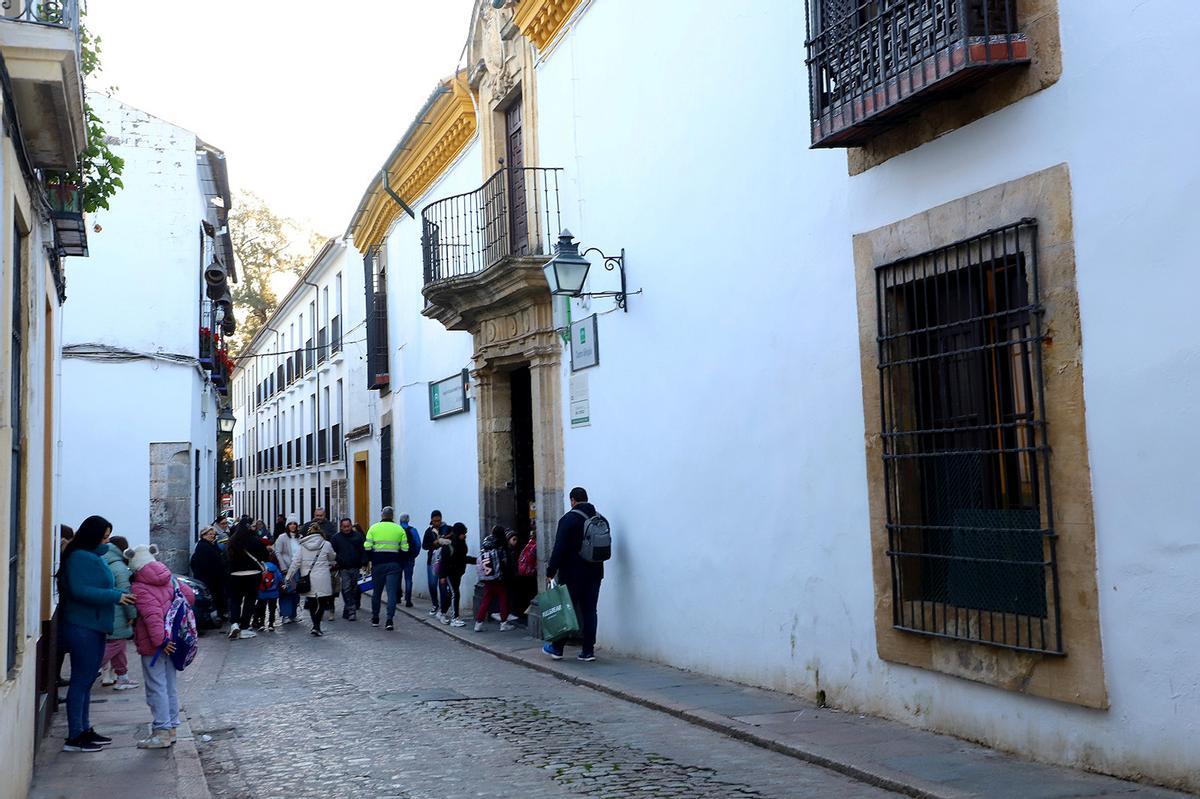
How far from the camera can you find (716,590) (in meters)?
9.99

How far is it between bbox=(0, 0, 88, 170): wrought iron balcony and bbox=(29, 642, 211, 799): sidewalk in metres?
3.35

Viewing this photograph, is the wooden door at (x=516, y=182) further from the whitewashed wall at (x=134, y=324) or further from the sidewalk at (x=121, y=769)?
the whitewashed wall at (x=134, y=324)

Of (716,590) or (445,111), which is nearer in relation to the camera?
(716,590)

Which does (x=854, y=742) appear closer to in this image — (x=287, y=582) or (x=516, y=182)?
(x=516, y=182)

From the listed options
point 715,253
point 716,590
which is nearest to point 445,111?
point 715,253

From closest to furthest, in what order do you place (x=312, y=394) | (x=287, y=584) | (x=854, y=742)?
1. (x=854, y=742)
2. (x=287, y=584)
3. (x=312, y=394)

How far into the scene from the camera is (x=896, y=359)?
752cm

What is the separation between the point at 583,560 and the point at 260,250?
32082 millimetres

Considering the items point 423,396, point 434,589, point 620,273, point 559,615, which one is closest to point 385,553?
point 434,589

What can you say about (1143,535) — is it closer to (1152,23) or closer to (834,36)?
(1152,23)

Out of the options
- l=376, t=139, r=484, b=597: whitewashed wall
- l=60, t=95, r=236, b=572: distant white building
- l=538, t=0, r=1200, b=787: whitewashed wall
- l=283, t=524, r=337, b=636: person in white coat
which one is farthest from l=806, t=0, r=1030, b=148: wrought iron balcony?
l=60, t=95, r=236, b=572: distant white building

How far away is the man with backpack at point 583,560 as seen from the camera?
11227mm

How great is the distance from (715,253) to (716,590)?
2.68m

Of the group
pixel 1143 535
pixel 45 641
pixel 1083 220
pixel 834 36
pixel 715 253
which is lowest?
pixel 45 641
